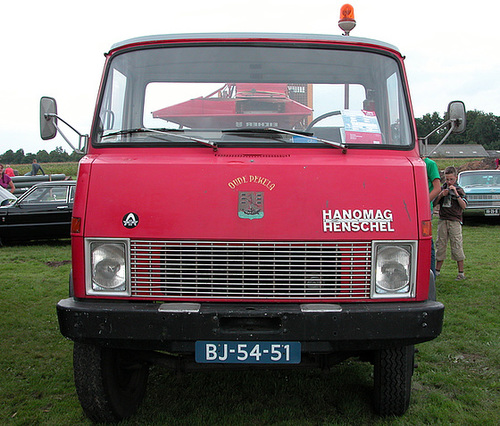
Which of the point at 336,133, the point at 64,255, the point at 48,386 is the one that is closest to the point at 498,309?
the point at 336,133

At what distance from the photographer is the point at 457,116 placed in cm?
416

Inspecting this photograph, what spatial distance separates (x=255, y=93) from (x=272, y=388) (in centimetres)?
224

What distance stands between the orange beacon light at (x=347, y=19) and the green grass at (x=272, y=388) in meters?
2.72

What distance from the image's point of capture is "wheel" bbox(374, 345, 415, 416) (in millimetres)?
3480

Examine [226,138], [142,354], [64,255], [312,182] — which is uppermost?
[226,138]

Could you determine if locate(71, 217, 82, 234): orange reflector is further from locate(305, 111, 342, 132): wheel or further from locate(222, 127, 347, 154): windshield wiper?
locate(305, 111, 342, 132): wheel

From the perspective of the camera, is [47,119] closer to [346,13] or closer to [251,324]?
[251,324]

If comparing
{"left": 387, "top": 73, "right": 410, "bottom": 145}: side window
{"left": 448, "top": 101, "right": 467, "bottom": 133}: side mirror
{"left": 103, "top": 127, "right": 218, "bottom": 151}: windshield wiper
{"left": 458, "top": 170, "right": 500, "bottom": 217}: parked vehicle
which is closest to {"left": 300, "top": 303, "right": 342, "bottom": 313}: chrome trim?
{"left": 103, "top": 127, "right": 218, "bottom": 151}: windshield wiper

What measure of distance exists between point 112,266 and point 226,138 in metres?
1.10

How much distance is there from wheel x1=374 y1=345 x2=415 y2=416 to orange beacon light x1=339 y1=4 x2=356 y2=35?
2556 mm

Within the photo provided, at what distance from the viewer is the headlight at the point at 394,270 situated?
3.13 metres

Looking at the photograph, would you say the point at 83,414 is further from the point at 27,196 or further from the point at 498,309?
the point at 27,196

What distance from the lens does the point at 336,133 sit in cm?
367

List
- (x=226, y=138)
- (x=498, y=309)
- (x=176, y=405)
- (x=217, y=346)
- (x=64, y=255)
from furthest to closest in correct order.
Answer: (x=64, y=255) → (x=498, y=309) → (x=176, y=405) → (x=226, y=138) → (x=217, y=346)
